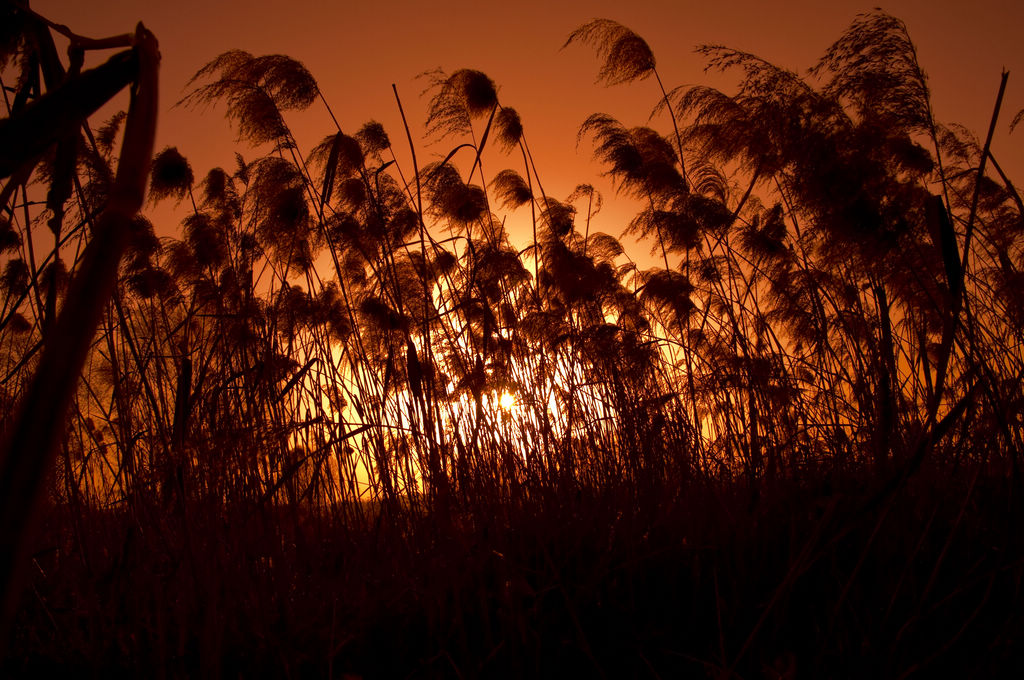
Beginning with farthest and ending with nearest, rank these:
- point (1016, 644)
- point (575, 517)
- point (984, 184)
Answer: point (984, 184), point (575, 517), point (1016, 644)

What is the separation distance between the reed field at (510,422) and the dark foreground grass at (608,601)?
0.4 inches

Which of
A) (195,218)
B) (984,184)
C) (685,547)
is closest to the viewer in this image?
(685,547)

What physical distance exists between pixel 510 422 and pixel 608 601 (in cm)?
138

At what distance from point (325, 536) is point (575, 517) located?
40.3 inches

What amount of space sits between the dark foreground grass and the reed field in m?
0.01

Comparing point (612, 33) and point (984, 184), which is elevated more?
point (612, 33)

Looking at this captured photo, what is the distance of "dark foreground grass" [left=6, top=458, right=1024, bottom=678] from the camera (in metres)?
1.08

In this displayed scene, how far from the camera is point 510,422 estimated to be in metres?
2.63

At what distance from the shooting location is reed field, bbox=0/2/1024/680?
102 centimetres

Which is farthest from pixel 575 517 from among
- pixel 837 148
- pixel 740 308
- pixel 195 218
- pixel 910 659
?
pixel 195 218

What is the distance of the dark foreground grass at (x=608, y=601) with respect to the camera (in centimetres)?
108

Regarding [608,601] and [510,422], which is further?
[510,422]

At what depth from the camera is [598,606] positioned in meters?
1.30

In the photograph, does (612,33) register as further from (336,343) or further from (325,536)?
(325,536)
